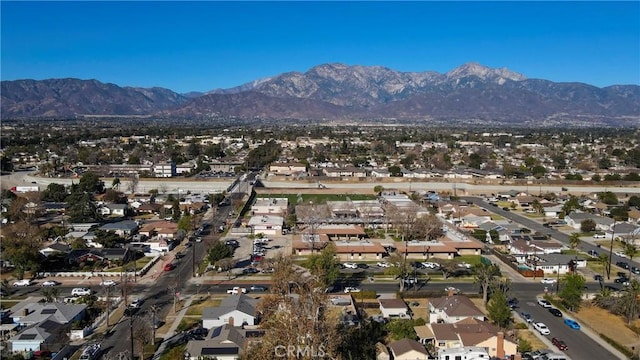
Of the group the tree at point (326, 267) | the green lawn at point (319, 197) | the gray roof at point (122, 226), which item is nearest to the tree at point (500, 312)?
the tree at point (326, 267)

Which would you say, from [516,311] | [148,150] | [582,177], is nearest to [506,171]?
[582,177]

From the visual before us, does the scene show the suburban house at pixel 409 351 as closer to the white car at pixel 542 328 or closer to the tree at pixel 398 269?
the white car at pixel 542 328

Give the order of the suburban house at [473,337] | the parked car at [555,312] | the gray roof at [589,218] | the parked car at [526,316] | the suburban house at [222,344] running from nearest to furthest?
the suburban house at [222,344]
the suburban house at [473,337]
the parked car at [526,316]
the parked car at [555,312]
the gray roof at [589,218]

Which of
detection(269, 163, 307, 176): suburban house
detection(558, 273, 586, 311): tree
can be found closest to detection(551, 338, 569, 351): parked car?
detection(558, 273, 586, 311): tree

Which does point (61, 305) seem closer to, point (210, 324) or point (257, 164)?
point (210, 324)

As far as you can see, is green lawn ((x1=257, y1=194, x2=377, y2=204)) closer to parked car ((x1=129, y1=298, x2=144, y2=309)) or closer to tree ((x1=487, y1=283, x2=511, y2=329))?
parked car ((x1=129, y1=298, x2=144, y2=309))

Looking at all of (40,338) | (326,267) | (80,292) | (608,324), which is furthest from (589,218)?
(40,338)
